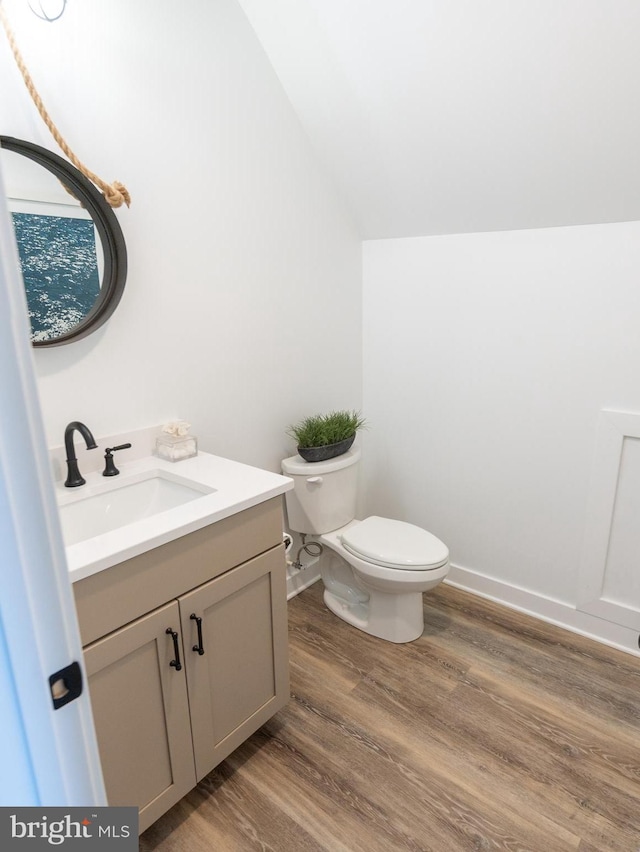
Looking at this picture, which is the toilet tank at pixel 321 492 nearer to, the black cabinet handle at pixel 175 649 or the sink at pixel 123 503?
the sink at pixel 123 503

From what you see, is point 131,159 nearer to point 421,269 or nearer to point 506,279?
point 421,269

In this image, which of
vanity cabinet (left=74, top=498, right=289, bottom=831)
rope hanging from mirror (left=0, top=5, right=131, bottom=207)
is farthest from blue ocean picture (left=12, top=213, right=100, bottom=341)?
vanity cabinet (left=74, top=498, right=289, bottom=831)

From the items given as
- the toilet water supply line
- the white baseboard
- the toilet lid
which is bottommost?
the white baseboard

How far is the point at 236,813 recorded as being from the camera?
1493mm

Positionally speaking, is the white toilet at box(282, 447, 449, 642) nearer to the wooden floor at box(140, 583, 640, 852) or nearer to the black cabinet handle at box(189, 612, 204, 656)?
the wooden floor at box(140, 583, 640, 852)

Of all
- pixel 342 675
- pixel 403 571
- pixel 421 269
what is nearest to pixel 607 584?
pixel 403 571

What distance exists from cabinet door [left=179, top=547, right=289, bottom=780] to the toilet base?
22.8 inches

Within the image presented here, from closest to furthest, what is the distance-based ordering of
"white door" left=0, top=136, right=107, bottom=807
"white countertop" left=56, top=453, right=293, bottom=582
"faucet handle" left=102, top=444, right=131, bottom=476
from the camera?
"white door" left=0, top=136, right=107, bottom=807 < "white countertop" left=56, top=453, right=293, bottom=582 < "faucet handle" left=102, top=444, right=131, bottom=476

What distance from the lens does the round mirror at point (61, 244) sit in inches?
56.0

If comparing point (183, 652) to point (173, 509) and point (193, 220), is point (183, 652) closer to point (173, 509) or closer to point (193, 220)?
point (173, 509)

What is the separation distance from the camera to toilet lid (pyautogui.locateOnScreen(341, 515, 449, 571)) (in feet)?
6.63

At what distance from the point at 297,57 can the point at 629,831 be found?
102 inches

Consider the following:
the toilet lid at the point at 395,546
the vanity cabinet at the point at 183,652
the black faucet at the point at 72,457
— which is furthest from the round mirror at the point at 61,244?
the toilet lid at the point at 395,546

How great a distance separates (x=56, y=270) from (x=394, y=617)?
1707mm
